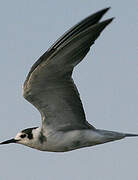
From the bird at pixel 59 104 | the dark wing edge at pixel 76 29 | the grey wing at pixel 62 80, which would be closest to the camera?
the dark wing edge at pixel 76 29

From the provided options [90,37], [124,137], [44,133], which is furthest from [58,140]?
[90,37]

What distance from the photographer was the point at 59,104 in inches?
487

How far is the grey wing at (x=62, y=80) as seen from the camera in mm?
10852

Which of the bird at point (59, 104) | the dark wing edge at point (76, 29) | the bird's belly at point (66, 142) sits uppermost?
the dark wing edge at point (76, 29)

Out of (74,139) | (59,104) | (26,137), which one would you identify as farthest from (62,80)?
(26,137)

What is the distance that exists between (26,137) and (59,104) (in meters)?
1.10

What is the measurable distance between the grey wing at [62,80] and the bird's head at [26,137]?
0.39 metres

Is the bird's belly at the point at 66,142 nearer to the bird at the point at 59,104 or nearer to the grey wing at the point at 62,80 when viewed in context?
the bird at the point at 59,104

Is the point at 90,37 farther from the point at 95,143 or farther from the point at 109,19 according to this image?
the point at 95,143

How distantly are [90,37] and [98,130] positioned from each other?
2.39m

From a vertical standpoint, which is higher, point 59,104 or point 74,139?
point 59,104

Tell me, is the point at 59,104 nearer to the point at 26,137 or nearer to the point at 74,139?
the point at 74,139

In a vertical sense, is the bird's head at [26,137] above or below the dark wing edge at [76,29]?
below

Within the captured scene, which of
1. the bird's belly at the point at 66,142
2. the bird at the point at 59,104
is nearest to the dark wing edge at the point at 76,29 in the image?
the bird at the point at 59,104
